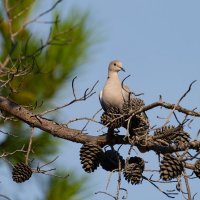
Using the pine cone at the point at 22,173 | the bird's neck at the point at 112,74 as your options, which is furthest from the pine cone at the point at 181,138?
the bird's neck at the point at 112,74

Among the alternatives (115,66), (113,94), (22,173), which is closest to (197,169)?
(22,173)

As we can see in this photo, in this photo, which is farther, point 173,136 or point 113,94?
point 113,94

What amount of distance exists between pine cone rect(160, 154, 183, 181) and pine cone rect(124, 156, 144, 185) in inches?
5.3

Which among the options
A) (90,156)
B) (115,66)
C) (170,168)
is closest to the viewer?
(170,168)

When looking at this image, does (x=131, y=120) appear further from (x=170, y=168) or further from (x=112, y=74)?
(x=112, y=74)

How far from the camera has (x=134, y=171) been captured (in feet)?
9.53

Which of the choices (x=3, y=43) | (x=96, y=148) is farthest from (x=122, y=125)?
(x=3, y=43)

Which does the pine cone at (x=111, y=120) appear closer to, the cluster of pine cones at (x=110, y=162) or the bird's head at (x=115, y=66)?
the cluster of pine cones at (x=110, y=162)

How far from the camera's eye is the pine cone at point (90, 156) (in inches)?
118

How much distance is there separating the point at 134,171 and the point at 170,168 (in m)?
0.19

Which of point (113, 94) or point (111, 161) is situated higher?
point (113, 94)

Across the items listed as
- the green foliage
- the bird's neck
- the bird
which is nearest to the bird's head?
the bird's neck

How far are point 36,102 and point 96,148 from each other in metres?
0.32

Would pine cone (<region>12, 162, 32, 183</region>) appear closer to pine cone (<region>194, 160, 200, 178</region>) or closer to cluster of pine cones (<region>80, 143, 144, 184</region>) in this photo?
cluster of pine cones (<region>80, 143, 144, 184</region>)
